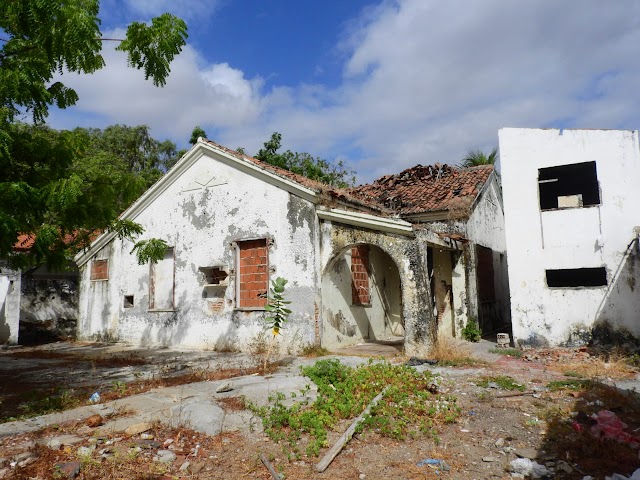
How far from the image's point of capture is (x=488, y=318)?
47.5 feet

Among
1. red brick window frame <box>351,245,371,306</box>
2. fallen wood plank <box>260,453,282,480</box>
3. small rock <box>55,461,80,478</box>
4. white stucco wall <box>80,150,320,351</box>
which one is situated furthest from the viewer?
red brick window frame <box>351,245,371,306</box>

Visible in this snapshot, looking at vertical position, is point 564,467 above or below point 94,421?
below

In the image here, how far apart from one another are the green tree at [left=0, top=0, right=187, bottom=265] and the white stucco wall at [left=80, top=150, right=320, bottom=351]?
4.90 meters

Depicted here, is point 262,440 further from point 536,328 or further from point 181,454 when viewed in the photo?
point 536,328

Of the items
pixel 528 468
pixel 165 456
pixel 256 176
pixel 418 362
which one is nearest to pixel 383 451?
pixel 528 468

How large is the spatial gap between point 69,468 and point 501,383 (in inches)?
229

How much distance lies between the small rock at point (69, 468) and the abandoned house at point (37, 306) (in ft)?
37.6

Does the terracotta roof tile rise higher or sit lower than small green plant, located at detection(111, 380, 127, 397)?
higher

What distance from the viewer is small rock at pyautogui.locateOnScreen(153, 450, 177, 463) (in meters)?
4.53

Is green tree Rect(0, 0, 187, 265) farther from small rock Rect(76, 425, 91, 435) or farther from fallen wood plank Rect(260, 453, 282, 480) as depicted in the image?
fallen wood plank Rect(260, 453, 282, 480)

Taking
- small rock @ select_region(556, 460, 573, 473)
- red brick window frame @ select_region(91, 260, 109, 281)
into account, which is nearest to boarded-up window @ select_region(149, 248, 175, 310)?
red brick window frame @ select_region(91, 260, 109, 281)

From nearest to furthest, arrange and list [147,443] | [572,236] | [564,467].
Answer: [564,467], [147,443], [572,236]

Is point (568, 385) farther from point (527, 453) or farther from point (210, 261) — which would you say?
point (210, 261)

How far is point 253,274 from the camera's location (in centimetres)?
1177
